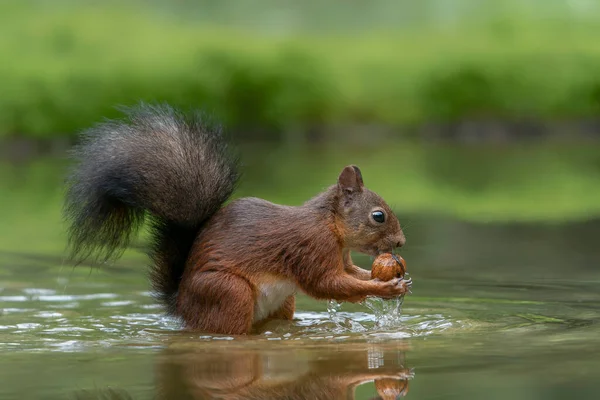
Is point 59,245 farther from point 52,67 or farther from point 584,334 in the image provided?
point 52,67

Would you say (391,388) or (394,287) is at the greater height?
(394,287)

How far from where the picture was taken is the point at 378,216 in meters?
5.55

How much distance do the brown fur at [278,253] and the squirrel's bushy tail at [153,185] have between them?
158 mm

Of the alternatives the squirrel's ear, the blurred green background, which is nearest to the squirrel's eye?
the squirrel's ear

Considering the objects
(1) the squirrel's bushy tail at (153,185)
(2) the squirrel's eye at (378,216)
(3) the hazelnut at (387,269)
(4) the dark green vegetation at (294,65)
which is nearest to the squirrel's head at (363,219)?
(2) the squirrel's eye at (378,216)

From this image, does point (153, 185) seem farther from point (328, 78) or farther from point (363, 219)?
point (328, 78)

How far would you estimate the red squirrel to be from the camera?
17.6 feet

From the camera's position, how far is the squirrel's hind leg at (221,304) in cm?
527

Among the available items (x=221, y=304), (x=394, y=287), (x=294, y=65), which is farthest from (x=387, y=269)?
(x=294, y=65)

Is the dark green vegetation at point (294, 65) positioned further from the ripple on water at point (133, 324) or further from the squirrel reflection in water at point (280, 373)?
the squirrel reflection in water at point (280, 373)

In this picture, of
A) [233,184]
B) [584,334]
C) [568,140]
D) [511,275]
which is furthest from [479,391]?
[568,140]

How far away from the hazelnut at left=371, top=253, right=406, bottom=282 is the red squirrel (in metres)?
0.05

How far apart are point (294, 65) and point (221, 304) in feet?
60.0

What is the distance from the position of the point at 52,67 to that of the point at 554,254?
634 inches
